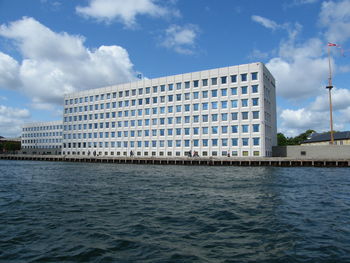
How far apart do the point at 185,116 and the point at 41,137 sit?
334ft

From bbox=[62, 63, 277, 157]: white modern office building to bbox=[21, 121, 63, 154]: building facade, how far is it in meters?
44.1

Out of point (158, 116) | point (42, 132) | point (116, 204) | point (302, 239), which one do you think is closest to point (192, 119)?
point (158, 116)

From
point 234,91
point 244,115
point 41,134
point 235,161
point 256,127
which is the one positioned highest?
point 234,91

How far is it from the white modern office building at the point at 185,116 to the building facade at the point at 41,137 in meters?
44.1

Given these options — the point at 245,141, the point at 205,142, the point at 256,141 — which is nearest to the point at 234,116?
the point at 245,141

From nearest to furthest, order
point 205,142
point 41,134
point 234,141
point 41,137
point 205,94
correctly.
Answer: point 234,141 → point 205,142 → point 205,94 → point 41,137 → point 41,134

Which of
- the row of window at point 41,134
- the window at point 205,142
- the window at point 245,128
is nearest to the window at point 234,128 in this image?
the window at point 245,128

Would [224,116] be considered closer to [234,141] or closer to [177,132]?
[234,141]

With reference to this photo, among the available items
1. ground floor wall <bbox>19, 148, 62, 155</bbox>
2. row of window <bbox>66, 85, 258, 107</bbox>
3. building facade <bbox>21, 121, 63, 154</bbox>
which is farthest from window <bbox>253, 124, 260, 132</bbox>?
building facade <bbox>21, 121, 63, 154</bbox>

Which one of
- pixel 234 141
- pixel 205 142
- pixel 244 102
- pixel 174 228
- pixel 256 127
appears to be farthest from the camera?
pixel 205 142

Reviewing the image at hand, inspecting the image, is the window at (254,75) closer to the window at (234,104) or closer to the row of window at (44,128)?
the window at (234,104)

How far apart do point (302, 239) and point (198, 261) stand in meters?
4.28

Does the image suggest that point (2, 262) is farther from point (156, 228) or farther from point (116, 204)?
point (116, 204)

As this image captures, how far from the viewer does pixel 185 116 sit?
7369 cm
